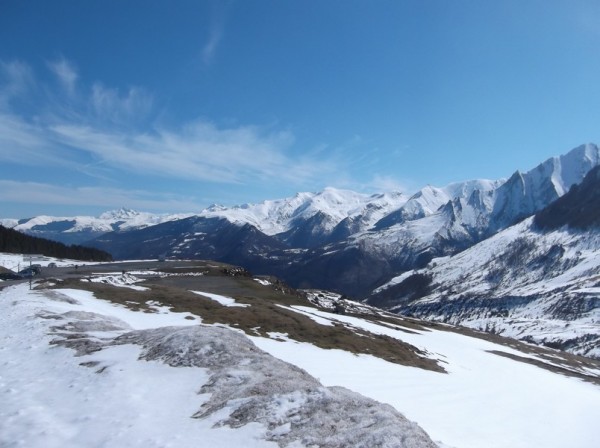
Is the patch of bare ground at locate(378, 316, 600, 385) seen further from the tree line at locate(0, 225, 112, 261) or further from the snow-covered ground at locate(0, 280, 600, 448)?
the tree line at locate(0, 225, 112, 261)

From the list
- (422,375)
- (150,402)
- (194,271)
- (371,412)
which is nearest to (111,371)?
(150,402)

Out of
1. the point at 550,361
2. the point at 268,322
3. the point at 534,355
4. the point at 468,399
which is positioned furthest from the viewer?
the point at 534,355

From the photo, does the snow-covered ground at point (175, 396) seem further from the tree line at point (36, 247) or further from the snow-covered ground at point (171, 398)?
the tree line at point (36, 247)

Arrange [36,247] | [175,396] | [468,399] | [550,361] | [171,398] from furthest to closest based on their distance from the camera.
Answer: [36,247] < [550,361] < [468,399] < [175,396] < [171,398]

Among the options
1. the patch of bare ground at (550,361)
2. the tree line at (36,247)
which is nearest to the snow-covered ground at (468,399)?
the patch of bare ground at (550,361)

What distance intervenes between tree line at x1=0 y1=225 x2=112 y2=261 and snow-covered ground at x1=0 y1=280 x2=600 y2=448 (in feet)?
488

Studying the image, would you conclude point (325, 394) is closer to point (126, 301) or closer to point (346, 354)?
point (346, 354)

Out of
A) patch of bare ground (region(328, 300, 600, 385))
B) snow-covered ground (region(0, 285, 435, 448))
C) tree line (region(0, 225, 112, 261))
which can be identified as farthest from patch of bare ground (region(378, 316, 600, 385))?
tree line (region(0, 225, 112, 261))

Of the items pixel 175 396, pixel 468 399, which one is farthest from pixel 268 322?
pixel 175 396

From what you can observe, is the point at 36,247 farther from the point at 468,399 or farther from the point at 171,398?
the point at 171,398

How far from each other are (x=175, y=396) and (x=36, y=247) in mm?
192244

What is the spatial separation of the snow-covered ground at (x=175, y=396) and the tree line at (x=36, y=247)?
14880 centimetres

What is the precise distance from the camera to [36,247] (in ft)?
589

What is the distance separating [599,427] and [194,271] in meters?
91.8
